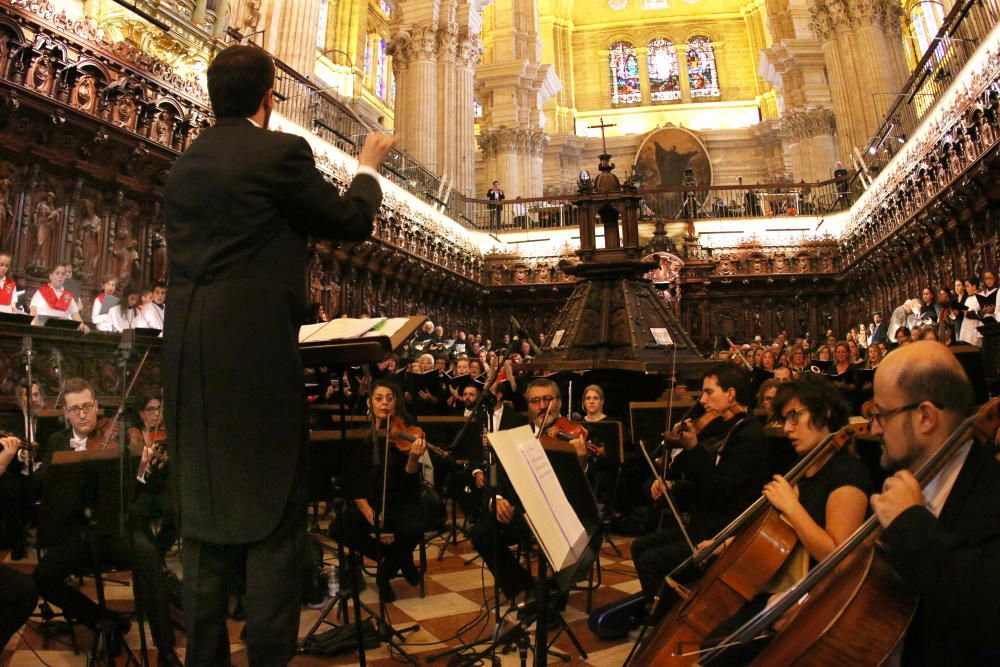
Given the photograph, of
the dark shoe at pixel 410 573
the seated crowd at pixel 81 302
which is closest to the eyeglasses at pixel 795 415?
the dark shoe at pixel 410 573

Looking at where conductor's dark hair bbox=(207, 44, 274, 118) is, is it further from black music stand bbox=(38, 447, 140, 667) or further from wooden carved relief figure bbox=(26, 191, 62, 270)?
wooden carved relief figure bbox=(26, 191, 62, 270)

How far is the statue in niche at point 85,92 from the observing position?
7.63 meters

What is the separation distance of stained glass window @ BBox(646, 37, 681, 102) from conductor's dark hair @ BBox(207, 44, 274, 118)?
3556 centimetres

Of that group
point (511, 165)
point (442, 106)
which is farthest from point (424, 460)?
point (511, 165)

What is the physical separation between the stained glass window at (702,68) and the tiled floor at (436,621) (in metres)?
34.3

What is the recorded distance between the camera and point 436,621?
3.31 m

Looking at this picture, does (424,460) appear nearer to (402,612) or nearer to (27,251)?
(402,612)

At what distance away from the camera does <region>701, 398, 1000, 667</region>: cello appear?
48.5 inches

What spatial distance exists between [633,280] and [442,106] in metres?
13.7

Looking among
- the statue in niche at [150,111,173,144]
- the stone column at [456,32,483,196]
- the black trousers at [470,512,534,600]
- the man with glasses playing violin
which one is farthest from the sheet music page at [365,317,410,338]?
the stone column at [456,32,483,196]

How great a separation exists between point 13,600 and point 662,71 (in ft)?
122

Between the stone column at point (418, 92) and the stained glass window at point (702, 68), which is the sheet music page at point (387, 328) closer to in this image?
the stone column at point (418, 92)

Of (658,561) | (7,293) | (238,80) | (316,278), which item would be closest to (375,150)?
(238,80)

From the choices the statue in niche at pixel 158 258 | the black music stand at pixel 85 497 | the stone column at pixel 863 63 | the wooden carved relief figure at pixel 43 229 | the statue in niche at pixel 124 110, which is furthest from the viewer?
the stone column at pixel 863 63
